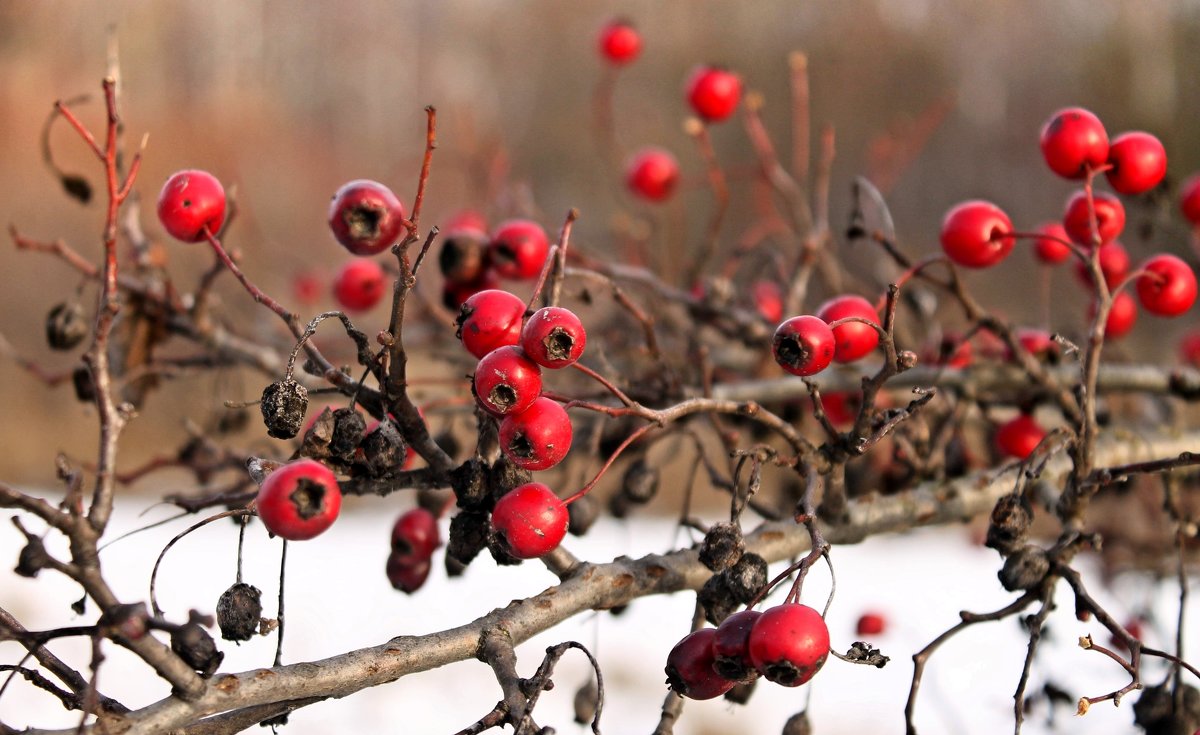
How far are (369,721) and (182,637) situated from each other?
76.9 inches

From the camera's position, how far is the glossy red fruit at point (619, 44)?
1976 mm

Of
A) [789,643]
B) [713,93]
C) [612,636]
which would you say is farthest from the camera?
[612,636]

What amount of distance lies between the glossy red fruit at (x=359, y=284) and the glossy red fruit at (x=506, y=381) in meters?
0.79

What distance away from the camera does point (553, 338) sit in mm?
796

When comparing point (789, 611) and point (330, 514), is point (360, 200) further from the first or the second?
point (789, 611)

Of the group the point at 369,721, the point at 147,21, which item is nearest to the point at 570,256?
the point at 369,721

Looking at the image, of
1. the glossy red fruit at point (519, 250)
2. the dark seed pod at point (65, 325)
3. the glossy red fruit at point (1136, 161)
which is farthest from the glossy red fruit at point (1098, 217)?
the dark seed pod at point (65, 325)

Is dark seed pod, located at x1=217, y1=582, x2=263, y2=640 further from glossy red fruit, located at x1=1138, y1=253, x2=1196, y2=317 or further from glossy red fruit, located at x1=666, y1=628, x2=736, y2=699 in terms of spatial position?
glossy red fruit, located at x1=1138, y1=253, x2=1196, y2=317

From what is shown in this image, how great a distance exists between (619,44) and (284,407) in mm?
1380

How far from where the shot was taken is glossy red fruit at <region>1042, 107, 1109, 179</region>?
43.9 inches

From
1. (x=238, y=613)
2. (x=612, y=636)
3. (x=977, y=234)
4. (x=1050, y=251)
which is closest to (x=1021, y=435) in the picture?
(x=1050, y=251)

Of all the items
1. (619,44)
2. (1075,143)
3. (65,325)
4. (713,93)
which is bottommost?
(1075,143)

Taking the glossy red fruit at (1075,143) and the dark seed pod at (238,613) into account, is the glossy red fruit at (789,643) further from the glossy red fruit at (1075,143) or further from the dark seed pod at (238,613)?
the glossy red fruit at (1075,143)

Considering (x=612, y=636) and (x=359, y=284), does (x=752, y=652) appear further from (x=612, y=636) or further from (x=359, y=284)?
(x=612, y=636)
